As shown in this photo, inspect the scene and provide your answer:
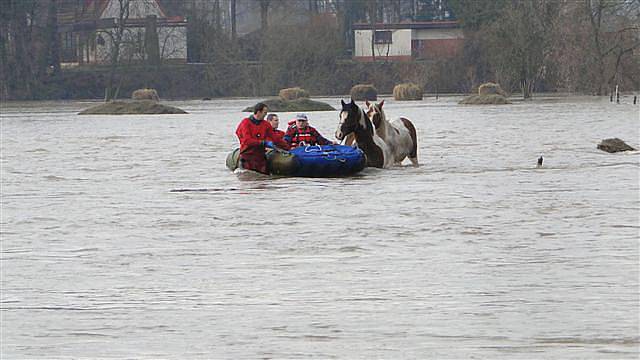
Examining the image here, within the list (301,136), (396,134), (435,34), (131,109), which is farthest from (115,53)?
(301,136)

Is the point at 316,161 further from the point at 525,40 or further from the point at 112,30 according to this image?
the point at 112,30

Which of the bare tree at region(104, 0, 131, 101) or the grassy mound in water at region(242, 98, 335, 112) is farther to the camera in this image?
the bare tree at region(104, 0, 131, 101)

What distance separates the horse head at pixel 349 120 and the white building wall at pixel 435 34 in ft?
255

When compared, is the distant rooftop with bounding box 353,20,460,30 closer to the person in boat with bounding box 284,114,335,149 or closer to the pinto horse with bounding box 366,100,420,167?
the pinto horse with bounding box 366,100,420,167

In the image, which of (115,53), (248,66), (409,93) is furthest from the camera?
(248,66)

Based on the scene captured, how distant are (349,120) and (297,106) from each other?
46.2 m

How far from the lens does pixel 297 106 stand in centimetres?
7044

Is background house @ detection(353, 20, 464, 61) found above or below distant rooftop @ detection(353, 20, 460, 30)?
below

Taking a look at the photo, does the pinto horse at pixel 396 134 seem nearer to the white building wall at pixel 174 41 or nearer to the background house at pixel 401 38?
the white building wall at pixel 174 41

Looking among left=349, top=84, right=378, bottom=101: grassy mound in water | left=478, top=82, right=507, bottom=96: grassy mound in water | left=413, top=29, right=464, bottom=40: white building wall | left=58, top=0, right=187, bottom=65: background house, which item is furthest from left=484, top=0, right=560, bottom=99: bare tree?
left=58, top=0, right=187, bottom=65: background house

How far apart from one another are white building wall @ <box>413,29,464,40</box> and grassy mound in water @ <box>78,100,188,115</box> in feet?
120

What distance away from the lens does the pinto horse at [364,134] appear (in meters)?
24.4

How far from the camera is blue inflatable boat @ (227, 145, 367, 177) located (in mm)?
23516

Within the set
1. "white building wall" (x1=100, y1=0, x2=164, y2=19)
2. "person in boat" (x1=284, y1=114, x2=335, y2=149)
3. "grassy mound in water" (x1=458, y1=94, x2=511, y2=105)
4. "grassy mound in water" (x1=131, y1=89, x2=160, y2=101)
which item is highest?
"white building wall" (x1=100, y1=0, x2=164, y2=19)
